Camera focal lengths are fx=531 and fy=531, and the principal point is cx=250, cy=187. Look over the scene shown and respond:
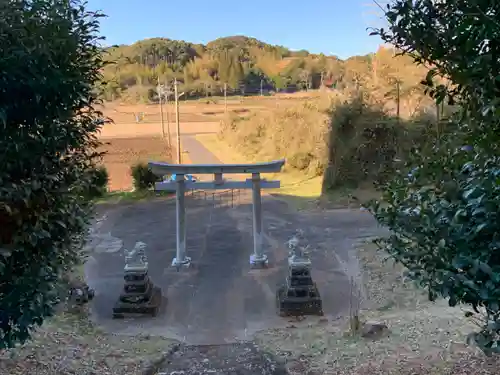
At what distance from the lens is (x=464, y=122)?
213 centimetres

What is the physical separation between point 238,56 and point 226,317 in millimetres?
43337

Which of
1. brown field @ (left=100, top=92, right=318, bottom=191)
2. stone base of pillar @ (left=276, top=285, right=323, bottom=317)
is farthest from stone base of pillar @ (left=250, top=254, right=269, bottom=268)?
brown field @ (left=100, top=92, right=318, bottom=191)

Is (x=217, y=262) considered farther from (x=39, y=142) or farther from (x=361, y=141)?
(x=361, y=141)

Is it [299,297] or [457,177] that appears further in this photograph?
[299,297]

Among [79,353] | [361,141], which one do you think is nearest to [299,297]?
[79,353]

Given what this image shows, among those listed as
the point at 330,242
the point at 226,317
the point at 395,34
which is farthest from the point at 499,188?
the point at 330,242

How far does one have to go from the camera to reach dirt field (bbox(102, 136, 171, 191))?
16.8 m

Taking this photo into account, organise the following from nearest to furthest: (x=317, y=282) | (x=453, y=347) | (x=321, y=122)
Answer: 1. (x=453, y=347)
2. (x=317, y=282)
3. (x=321, y=122)

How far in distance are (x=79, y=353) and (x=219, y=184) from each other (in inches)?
150

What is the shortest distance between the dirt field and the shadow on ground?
14.6ft

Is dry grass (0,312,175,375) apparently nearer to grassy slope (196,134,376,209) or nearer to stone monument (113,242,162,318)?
stone monument (113,242,162,318)

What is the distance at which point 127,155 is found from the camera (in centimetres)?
2127

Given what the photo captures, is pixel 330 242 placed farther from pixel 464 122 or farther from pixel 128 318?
pixel 464 122

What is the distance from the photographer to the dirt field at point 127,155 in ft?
55.1
